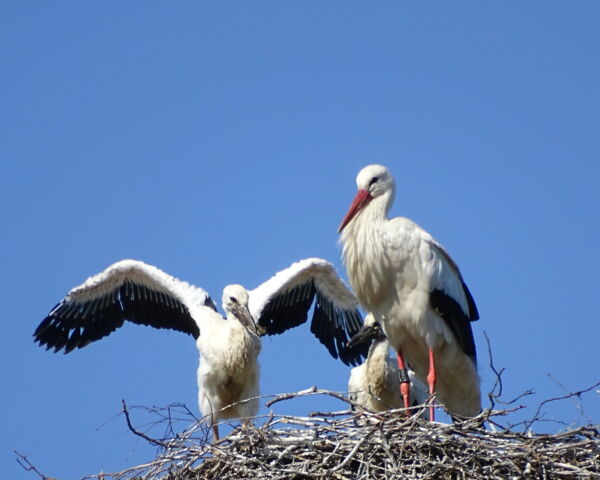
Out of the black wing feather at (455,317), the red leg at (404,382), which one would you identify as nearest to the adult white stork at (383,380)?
the red leg at (404,382)

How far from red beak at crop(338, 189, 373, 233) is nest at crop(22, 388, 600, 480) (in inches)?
69.6

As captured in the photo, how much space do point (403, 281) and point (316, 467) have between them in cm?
196

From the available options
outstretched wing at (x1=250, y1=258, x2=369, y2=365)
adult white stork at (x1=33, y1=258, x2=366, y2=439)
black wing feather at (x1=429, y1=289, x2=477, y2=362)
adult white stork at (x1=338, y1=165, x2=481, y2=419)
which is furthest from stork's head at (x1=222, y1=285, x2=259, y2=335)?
black wing feather at (x1=429, y1=289, x2=477, y2=362)

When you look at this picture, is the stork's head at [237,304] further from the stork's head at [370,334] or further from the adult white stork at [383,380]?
the adult white stork at [383,380]

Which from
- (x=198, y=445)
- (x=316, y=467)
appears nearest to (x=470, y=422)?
(x=316, y=467)

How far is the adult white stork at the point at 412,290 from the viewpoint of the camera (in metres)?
9.75

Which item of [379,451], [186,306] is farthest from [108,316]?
[379,451]

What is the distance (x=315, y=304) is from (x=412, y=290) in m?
2.80

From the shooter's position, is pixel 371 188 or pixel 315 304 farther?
pixel 315 304

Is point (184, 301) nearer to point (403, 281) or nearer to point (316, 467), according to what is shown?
point (403, 281)

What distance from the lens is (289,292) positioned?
12.3 meters

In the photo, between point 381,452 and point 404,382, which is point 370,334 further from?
point 381,452

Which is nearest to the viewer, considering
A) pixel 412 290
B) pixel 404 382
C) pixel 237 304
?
pixel 412 290

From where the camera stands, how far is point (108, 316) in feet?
40.7
